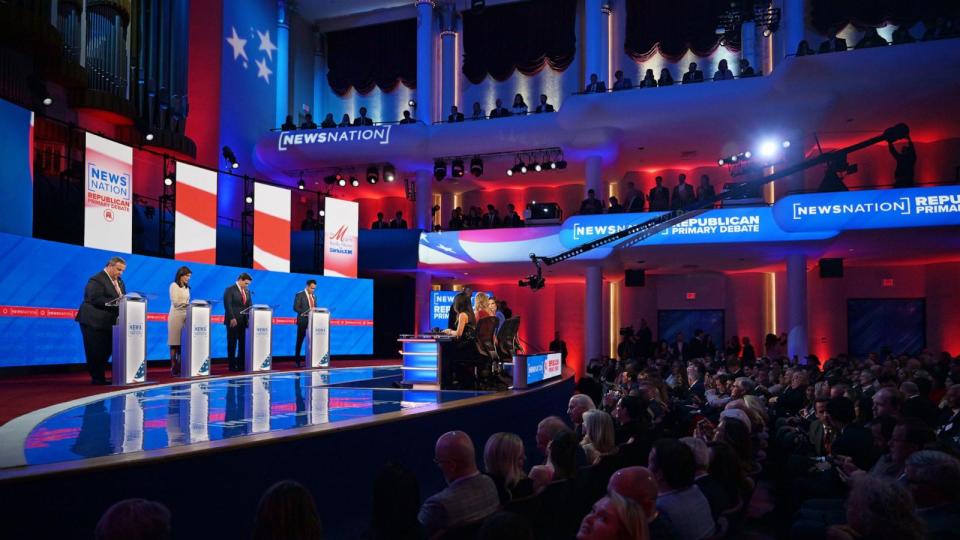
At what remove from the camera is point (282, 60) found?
1883cm

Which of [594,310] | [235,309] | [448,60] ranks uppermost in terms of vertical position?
[448,60]

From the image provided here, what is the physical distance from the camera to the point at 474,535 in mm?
2379

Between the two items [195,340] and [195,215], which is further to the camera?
[195,215]

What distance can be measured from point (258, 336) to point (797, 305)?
10.3m

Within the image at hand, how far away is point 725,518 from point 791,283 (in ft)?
41.7

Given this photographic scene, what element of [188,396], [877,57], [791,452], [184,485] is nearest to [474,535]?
[184,485]

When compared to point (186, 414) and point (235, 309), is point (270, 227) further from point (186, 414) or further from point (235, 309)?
point (186, 414)

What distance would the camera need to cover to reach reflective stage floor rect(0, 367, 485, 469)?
3.63 meters

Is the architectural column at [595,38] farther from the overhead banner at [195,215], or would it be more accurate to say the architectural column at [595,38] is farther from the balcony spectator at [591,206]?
the overhead banner at [195,215]

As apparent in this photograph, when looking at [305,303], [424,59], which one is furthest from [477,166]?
[305,303]

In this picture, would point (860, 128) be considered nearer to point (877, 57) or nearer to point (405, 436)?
point (877, 57)

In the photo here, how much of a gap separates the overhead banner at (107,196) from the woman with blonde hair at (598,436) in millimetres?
8439

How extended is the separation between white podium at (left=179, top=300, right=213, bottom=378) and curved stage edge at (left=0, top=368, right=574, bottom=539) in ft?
15.1

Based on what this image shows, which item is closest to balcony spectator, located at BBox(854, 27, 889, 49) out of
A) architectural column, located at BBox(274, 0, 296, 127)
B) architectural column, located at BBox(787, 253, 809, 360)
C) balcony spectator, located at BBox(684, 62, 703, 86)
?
balcony spectator, located at BBox(684, 62, 703, 86)
